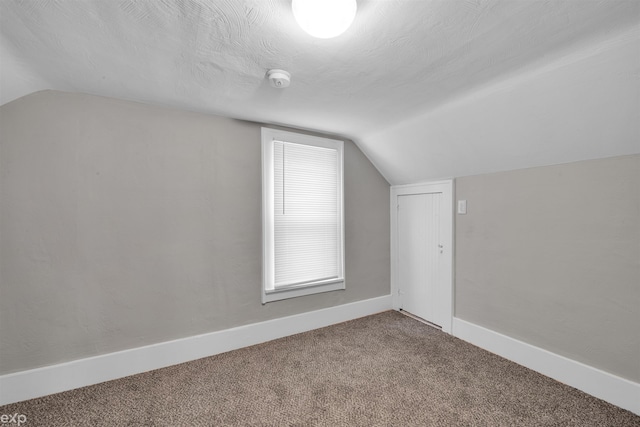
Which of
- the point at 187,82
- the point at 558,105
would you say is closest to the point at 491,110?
the point at 558,105

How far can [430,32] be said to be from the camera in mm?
1401

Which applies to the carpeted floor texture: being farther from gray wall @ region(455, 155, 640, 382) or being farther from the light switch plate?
the light switch plate

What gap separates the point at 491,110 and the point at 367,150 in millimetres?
1502

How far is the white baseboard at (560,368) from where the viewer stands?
180 cm

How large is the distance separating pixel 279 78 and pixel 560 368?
3.02 meters

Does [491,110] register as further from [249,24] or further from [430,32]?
[249,24]

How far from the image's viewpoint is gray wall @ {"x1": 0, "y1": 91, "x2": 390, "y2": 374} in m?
1.97

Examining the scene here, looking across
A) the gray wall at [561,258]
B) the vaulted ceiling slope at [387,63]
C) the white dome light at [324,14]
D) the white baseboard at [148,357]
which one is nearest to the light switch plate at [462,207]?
the gray wall at [561,258]

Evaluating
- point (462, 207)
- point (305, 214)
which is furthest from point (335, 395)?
point (462, 207)

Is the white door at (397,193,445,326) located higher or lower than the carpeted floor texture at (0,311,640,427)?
higher

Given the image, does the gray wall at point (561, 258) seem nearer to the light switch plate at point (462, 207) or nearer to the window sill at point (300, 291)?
the light switch plate at point (462, 207)

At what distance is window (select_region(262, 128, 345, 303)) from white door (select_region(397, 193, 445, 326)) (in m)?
0.89

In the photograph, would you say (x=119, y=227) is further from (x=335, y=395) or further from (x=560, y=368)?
(x=560, y=368)

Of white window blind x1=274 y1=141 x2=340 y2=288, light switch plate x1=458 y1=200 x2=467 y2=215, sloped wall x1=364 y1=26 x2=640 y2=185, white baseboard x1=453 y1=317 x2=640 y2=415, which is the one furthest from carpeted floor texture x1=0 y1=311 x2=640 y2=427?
sloped wall x1=364 y1=26 x2=640 y2=185
